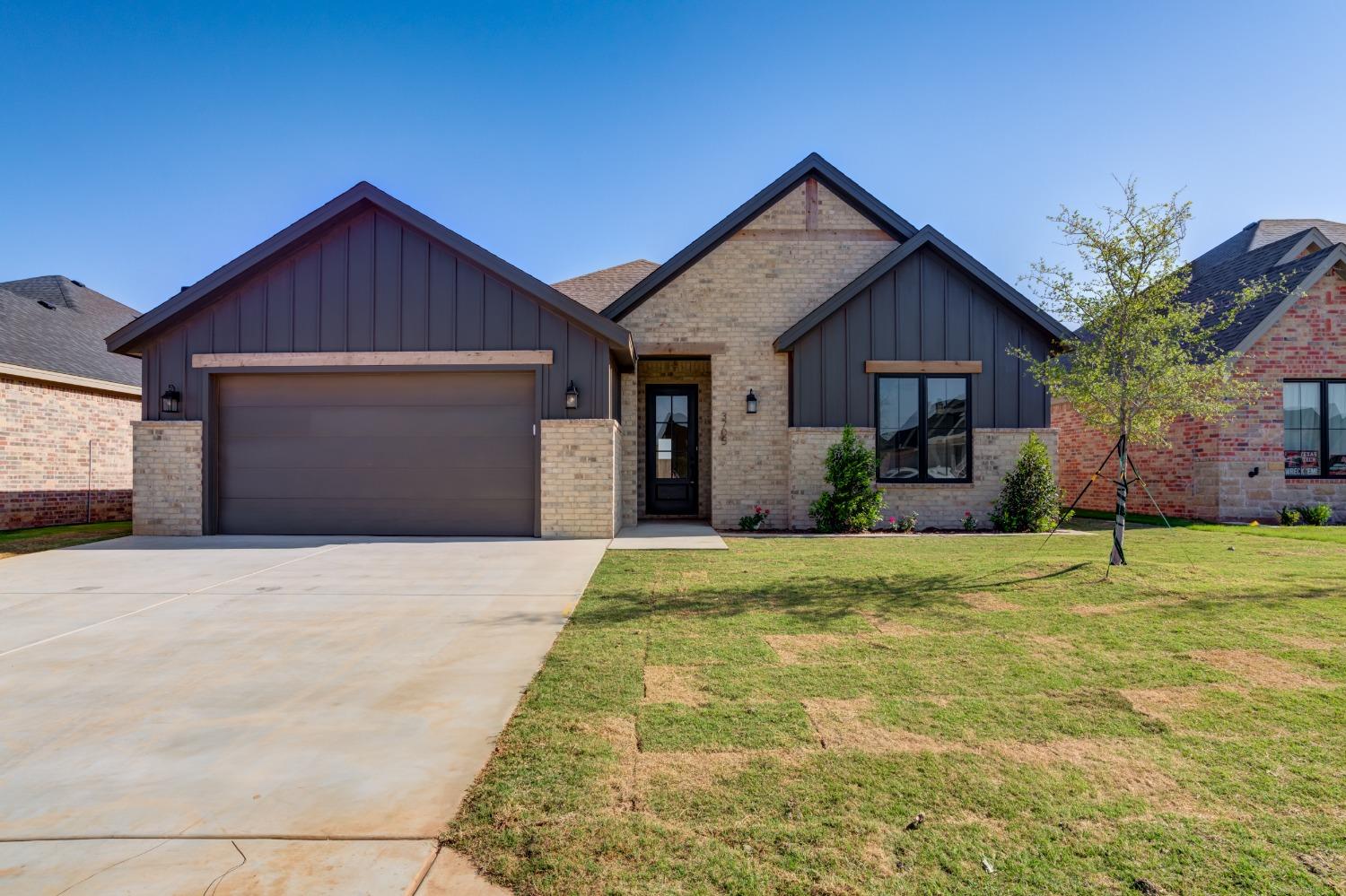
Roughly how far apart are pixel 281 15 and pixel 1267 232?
82.7ft

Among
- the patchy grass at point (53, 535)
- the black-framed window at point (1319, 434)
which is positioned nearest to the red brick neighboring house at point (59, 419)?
the patchy grass at point (53, 535)

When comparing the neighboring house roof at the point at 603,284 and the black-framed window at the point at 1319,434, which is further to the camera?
the neighboring house roof at the point at 603,284

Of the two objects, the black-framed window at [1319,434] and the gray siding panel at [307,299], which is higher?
the gray siding panel at [307,299]

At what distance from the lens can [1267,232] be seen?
60.0 ft

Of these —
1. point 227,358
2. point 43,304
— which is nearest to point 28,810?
point 227,358

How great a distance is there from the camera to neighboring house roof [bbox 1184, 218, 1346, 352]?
11695 millimetres

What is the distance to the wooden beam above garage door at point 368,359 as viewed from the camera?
32.1 feet

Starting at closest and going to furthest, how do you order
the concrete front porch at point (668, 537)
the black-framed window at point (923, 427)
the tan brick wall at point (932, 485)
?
the concrete front porch at point (668, 537) → the tan brick wall at point (932, 485) → the black-framed window at point (923, 427)

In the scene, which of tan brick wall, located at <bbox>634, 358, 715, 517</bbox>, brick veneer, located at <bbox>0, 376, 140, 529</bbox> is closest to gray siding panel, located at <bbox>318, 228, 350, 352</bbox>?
tan brick wall, located at <bbox>634, 358, 715, 517</bbox>

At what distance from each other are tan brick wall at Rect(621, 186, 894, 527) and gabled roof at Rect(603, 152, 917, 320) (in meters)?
0.14

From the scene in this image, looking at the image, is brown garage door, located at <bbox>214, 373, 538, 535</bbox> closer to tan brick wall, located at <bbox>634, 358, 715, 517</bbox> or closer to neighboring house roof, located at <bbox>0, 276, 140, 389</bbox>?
tan brick wall, located at <bbox>634, 358, 715, 517</bbox>

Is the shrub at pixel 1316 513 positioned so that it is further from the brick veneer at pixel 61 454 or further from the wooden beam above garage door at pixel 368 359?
the brick veneer at pixel 61 454

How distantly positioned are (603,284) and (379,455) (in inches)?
282

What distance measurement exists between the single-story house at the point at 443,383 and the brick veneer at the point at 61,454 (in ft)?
11.3
